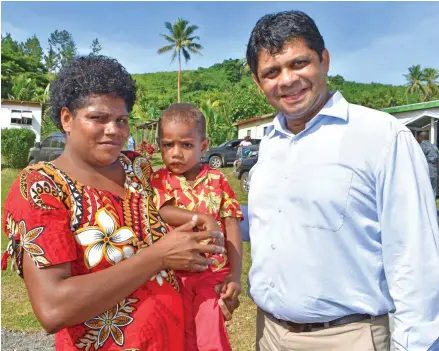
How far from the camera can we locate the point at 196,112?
272 cm

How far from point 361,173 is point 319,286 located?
53 cm

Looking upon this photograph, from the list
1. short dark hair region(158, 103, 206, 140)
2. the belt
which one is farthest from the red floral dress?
short dark hair region(158, 103, 206, 140)

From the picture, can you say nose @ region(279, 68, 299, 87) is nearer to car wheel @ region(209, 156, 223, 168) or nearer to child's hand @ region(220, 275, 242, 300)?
child's hand @ region(220, 275, 242, 300)

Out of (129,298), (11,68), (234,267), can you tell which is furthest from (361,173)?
(11,68)

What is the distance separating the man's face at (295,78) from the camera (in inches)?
83.8

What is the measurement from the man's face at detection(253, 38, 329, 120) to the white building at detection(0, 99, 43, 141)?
3345 centimetres

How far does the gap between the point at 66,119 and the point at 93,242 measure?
0.59 m

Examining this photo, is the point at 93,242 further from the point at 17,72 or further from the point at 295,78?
the point at 17,72

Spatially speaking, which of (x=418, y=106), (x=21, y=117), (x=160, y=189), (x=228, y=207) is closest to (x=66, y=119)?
(x=160, y=189)

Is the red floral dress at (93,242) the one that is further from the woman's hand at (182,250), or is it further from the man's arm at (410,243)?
the man's arm at (410,243)

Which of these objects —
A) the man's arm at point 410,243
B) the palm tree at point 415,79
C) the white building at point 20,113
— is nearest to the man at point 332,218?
the man's arm at point 410,243

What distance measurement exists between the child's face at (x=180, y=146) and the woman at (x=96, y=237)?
50 cm

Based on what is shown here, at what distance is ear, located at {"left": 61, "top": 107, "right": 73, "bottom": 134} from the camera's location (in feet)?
6.44

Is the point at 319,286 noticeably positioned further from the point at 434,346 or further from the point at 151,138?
the point at 151,138
